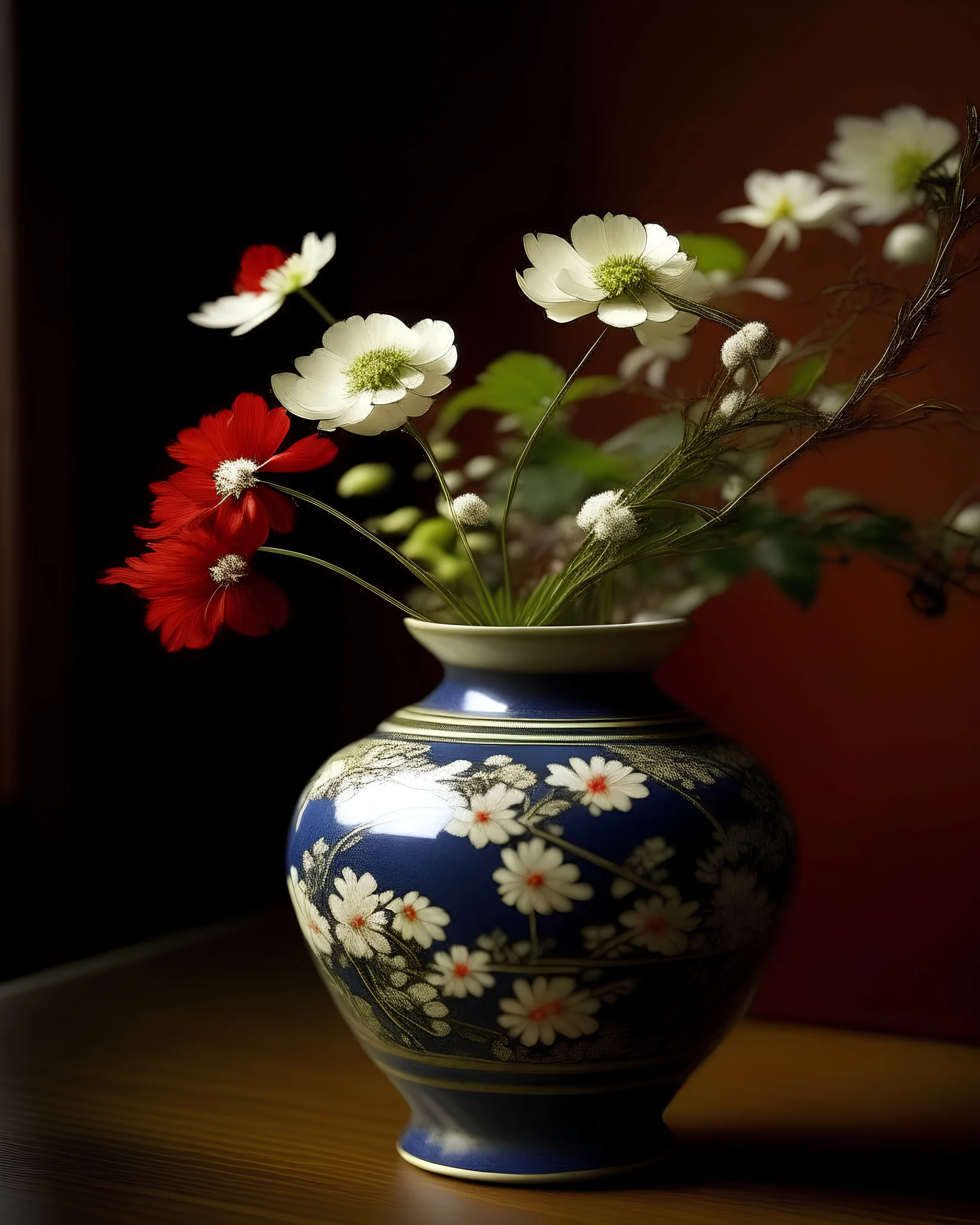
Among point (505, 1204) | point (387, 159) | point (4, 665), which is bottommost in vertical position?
point (505, 1204)

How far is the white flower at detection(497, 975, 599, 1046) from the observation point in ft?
2.20

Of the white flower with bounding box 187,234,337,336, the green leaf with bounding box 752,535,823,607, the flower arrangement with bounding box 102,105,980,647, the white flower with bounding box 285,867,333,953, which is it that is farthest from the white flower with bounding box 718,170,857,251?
the white flower with bounding box 285,867,333,953

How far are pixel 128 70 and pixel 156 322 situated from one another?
0.76 ft

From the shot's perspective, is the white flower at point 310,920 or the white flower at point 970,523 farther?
the white flower at point 970,523

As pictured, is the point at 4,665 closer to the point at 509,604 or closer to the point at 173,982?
the point at 173,982

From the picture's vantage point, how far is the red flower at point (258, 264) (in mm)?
786

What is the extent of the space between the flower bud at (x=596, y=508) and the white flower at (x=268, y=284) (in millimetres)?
203

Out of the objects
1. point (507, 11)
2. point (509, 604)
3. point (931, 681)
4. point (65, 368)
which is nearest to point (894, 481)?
point (931, 681)

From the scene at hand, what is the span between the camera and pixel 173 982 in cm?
115

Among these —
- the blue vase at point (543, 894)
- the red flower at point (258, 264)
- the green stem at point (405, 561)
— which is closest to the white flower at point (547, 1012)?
the blue vase at point (543, 894)

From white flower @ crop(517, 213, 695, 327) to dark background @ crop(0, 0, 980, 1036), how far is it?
49cm

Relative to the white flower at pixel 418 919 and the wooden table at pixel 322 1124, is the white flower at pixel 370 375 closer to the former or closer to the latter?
the white flower at pixel 418 919

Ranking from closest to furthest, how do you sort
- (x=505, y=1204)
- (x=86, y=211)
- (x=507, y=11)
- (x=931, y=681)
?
(x=505, y=1204), (x=931, y=681), (x=86, y=211), (x=507, y=11)

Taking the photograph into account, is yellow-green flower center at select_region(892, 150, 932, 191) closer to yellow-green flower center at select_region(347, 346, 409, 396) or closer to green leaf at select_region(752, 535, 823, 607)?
green leaf at select_region(752, 535, 823, 607)
